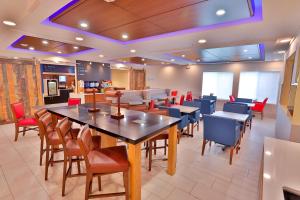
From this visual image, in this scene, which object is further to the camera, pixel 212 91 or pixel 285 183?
pixel 212 91

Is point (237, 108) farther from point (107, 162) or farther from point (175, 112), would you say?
point (107, 162)

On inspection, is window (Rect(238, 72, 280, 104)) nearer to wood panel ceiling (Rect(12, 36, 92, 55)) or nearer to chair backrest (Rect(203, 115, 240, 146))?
chair backrest (Rect(203, 115, 240, 146))

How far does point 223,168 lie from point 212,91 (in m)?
6.19

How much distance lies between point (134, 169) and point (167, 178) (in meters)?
0.96

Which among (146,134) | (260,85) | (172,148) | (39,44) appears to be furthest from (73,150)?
(260,85)

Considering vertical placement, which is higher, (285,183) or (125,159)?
(285,183)

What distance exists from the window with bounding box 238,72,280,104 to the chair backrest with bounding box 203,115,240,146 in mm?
5360

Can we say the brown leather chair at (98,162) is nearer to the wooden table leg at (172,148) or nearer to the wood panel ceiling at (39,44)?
the wooden table leg at (172,148)

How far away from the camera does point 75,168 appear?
8.53 ft

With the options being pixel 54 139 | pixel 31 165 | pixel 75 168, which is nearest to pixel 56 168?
pixel 75 168

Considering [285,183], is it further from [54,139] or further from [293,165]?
[54,139]

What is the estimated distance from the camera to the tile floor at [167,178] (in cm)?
200

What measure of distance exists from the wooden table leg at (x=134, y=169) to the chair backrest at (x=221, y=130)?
5.98 ft

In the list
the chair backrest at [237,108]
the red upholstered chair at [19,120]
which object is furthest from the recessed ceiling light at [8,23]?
the chair backrest at [237,108]
